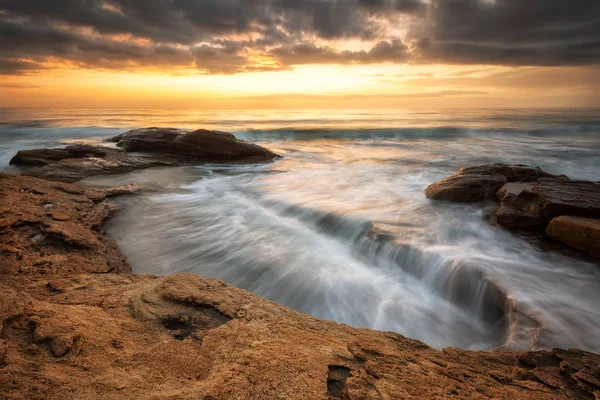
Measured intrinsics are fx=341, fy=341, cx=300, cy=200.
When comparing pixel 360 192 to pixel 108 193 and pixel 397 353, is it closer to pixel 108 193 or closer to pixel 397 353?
pixel 108 193

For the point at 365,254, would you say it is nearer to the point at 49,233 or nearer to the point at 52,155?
the point at 49,233

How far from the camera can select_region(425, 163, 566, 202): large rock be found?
305 inches

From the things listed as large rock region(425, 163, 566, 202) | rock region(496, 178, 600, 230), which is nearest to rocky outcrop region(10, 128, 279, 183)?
large rock region(425, 163, 566, 202)

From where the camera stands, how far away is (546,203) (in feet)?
18.4

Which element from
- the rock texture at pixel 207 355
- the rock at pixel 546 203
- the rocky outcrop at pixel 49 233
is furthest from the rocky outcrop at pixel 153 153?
the rock at pixel 546 203

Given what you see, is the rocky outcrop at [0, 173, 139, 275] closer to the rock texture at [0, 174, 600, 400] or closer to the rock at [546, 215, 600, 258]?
the rock texture at [0, 174, 600, 400]

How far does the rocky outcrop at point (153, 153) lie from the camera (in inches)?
409

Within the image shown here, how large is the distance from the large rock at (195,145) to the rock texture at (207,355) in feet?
34.1

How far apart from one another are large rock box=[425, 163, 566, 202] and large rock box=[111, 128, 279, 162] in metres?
7.83

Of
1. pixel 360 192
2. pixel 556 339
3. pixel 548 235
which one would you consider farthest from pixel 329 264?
pixel 360 192

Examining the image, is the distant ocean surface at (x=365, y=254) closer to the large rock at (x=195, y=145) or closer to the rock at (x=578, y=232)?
the rock at (x=578, y=232)

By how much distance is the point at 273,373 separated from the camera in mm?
1774

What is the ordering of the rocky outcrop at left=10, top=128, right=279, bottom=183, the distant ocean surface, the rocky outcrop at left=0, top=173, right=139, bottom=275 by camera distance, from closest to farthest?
the rocky outcrop at left=0, top=173, right=139, bottom=275, the distant ocean surface, the rocky outcrop at left=10, top=128, right=279, bottom=183

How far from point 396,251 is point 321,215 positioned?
7.31ft
